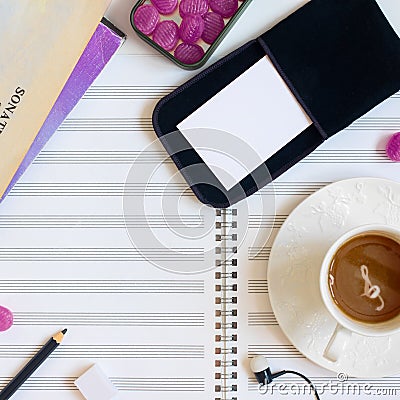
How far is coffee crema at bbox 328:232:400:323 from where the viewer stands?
30.4 inches

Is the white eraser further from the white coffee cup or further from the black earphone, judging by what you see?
the white coffee cup

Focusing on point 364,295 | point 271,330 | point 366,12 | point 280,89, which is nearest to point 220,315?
point 271,330

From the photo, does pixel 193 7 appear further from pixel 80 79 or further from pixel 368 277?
pixel 368 277

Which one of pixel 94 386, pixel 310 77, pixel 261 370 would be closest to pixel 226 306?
pixel 261 370

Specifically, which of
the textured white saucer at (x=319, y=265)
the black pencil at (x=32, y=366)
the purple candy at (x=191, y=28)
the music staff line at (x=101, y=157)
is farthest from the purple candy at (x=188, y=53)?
the black pencil at (x=32, y=366)

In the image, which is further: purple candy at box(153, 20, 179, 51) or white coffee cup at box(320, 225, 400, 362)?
purple candy at box(153, 20, 179, 51)

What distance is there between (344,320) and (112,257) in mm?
299

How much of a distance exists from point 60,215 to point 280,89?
0.32 meters

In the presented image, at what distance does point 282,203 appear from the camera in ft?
2.78

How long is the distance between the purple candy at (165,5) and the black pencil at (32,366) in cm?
42

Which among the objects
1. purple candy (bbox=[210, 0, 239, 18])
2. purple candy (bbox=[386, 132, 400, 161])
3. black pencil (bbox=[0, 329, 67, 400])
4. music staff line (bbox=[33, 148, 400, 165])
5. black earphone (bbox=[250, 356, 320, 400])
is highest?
purple candy (bbox=[210, 0, 239, 18])

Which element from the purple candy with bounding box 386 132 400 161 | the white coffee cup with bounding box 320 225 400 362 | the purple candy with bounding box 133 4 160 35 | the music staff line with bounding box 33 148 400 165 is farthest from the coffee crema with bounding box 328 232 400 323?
the purple candy with bounding box 133 4 160 35

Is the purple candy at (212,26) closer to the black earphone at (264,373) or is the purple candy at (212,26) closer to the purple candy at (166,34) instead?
the purple candy at (166,34)

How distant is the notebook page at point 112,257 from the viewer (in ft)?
2.79
